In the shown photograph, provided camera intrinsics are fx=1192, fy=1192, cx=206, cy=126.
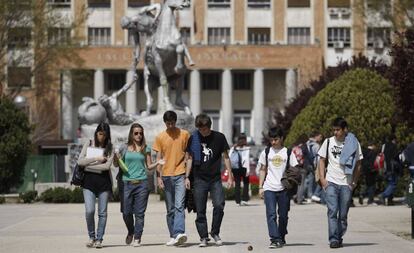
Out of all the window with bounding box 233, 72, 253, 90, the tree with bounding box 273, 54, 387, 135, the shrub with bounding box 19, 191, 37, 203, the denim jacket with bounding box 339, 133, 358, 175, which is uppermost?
the window with bounding box 233, 72, 253, 90

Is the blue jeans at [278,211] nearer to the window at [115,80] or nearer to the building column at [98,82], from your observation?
the building column at [98,82]

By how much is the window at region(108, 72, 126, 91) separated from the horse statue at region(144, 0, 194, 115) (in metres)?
59.5

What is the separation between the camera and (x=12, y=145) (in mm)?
38031

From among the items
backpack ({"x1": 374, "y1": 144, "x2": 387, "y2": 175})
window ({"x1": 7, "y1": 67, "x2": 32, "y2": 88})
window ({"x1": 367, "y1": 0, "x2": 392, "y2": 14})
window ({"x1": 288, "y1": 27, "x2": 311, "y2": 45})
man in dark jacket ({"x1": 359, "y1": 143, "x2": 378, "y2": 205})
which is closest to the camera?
man in dark jacket ({"x1": 359, "y1": 143, "x2": 378, "y2": 205})

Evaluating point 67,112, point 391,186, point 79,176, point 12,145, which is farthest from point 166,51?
point 67,112

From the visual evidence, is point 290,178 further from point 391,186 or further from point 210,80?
point 210,80

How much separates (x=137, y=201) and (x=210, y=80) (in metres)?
75.6

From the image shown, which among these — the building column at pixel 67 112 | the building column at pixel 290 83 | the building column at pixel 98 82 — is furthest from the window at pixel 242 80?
the building column at pixel 67 112

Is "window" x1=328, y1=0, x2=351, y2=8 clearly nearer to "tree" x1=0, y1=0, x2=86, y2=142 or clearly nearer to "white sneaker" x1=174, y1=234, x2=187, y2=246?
"tree" x1=0, y1=0, x2=86, y2=142

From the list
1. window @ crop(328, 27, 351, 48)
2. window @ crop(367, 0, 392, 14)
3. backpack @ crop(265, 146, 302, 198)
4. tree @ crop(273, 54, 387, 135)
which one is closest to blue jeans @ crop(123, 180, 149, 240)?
backpack @ crop(265, 146, 302, 198)

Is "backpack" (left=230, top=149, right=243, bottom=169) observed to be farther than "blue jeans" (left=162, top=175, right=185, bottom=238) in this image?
Yes

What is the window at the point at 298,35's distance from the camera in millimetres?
91562

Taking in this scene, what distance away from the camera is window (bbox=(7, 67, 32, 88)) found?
68312 mm

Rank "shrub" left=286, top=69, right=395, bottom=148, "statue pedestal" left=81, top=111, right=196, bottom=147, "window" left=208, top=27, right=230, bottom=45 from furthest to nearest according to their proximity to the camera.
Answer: "window" left=208, top=27, right=230, bottom=45
"shrub" left=286, top=69, right=395, bottom=148
"statue pedestal" left=81, top=111, right=196, bottom=147
